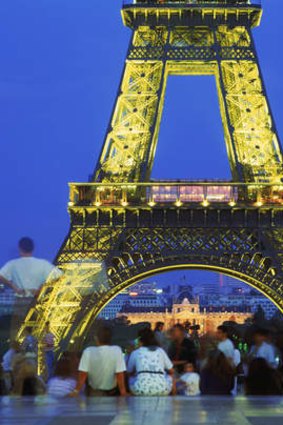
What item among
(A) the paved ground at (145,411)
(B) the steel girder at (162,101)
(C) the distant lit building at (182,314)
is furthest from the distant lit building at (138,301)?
(A) the paved ground at (145,411)

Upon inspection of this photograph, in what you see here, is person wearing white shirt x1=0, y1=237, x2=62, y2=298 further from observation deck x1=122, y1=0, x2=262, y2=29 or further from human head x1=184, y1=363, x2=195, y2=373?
observation deck x1=122, y1=0, x2=262, y2=29

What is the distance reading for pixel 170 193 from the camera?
37.5 m

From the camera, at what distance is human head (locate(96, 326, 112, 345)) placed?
11430 millimetres

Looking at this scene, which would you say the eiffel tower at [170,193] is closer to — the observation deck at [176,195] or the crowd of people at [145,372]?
the observation deck at [176,195]

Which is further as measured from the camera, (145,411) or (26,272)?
(26,272)

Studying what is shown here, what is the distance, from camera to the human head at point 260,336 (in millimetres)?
13398

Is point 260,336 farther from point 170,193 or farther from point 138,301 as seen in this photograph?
point 138,301

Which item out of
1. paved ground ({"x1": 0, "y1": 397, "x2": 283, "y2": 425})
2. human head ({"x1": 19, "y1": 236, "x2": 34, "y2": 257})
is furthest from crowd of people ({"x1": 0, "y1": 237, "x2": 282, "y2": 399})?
paved ground ({"x1": 0, "y1": 397, "x2": 283, "y2": 425})

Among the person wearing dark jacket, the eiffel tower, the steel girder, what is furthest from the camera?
the steel girder

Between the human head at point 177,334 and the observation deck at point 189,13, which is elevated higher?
the observation deck at point 189,13

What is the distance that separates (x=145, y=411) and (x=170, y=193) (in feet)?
90.7

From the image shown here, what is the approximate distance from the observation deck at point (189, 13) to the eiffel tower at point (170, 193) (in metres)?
0.04

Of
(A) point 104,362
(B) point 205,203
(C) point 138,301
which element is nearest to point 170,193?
(B) point 205,203

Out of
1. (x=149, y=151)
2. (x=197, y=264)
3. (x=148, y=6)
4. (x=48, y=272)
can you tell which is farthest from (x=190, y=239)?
(x=48, y=272)
